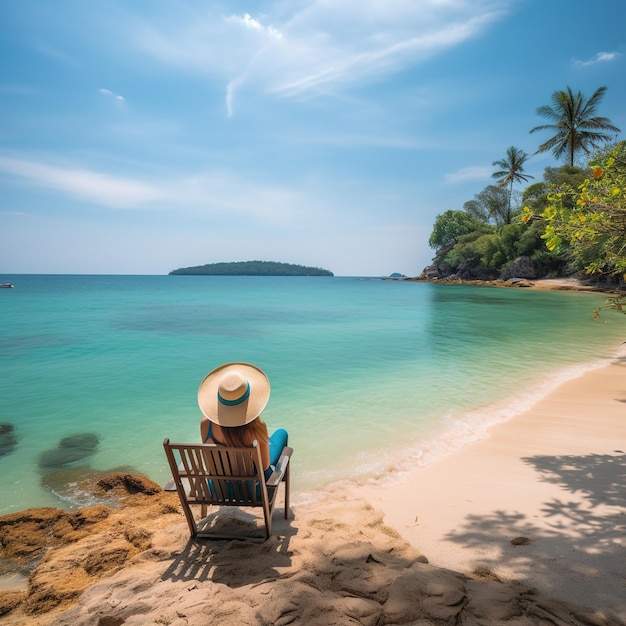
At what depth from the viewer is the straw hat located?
11.7ft

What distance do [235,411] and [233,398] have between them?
131 mm

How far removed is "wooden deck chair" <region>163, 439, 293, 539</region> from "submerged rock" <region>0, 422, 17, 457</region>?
519 centimetres

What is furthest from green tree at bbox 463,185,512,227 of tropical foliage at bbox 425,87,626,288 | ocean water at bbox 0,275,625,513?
ocean water at bbox 0,275,625,513

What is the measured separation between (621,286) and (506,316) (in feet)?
90.3

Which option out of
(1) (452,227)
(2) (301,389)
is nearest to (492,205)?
(1) (452,227)

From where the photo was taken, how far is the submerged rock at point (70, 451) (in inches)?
248

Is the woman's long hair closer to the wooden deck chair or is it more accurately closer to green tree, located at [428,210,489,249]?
the wooden deck chair

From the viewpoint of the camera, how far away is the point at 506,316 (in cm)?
2466

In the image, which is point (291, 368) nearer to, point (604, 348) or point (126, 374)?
point (126, 374)

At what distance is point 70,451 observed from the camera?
22.1 feet

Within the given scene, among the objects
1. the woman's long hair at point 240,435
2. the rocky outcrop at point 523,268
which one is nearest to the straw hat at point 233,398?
the woman's long hair at point 240,435

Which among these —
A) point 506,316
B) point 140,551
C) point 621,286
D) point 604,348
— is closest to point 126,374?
point 140,551

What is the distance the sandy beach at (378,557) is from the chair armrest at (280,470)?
0.57 meters

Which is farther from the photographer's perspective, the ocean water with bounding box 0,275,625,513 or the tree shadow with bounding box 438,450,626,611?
the ocean water with bounding box 0,275,625,513
